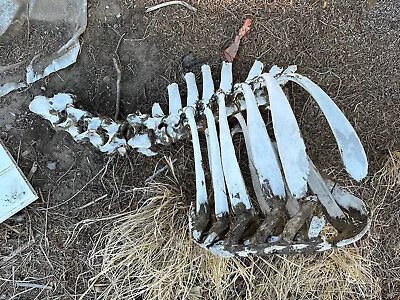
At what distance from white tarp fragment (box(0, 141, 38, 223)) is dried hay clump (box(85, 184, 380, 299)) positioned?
38 cm

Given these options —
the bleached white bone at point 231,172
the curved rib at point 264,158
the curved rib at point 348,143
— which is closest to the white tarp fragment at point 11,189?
the bleached white bone at point 231,172

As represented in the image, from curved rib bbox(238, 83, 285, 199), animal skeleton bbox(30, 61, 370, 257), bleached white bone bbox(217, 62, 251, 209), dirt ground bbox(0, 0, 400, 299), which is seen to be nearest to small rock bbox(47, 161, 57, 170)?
dirt ground bbox(0, 0, 400, 299)

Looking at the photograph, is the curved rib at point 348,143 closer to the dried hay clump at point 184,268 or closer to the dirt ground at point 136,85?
the dirt ground at point 136,85

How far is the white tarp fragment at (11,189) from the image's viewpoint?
221 cm

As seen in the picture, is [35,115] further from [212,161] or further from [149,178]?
[212,161]

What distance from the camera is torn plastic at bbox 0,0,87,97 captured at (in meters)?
2.22

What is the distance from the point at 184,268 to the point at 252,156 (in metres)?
0.59

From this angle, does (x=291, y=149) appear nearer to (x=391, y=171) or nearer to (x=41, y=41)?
(x=391, y=171)

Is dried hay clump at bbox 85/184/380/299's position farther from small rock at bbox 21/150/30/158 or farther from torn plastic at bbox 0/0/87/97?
torn plastic at bbox 0/0/87/97

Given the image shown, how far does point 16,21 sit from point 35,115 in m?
0.40

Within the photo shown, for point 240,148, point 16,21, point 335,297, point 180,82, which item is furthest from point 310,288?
point 16,21

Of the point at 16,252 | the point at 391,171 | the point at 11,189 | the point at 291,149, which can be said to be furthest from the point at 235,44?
the point at 16,252

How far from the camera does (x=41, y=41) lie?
87.8 inches

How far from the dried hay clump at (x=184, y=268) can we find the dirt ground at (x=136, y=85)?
10 centimetres
